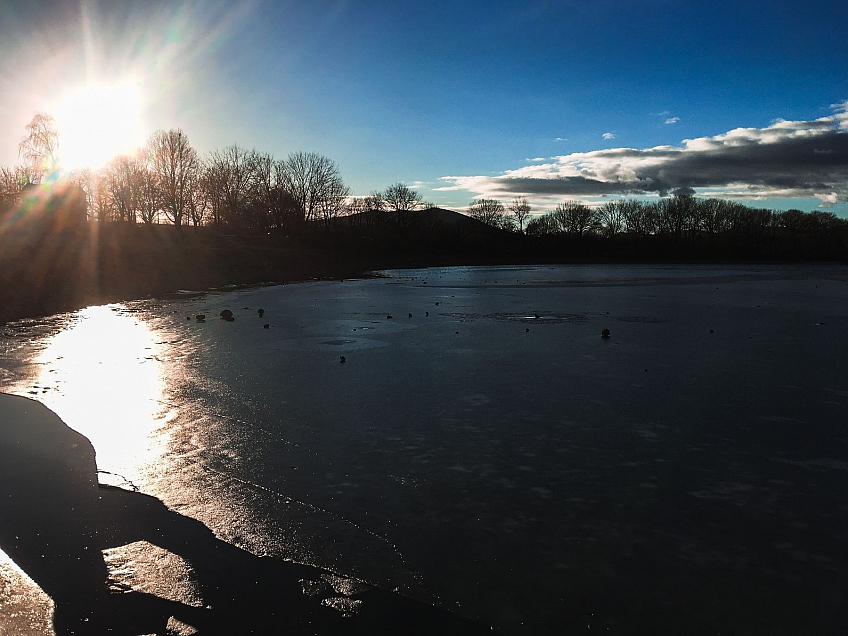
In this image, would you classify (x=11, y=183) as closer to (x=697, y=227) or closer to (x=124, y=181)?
(x=124, y=181)

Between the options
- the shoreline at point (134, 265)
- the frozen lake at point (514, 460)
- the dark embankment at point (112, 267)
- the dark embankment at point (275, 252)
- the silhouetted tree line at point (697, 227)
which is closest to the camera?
the frozen lake at point (514, 460)

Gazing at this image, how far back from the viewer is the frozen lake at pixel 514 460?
3.54 metres

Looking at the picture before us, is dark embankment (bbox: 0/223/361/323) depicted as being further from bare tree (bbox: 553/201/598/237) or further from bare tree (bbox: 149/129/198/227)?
bare tree (bbox: 553/201/598/237)

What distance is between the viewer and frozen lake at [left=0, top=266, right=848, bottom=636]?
3.54 metres

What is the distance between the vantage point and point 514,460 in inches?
220

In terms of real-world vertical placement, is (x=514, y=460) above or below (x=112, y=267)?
below

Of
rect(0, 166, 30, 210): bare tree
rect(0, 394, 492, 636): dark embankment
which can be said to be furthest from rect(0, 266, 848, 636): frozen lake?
rect(0, 166, 30, 210): bare tree

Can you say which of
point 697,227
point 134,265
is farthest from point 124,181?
point 697,227

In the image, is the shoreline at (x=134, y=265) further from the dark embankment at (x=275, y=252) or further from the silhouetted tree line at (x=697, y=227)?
the silhouetted tree line at (x=697, y=227)

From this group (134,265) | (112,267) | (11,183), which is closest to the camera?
(112,267)

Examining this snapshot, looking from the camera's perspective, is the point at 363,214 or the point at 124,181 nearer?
the point at 124,181

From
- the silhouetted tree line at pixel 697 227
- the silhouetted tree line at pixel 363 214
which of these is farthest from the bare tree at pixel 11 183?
the silhouetted tree line at pixel 697 227

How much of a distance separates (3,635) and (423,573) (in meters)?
2.21

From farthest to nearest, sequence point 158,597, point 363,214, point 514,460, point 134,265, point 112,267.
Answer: point 363,214 < point 134,265 < point 112,267 < point 514,460 < point 158,597
